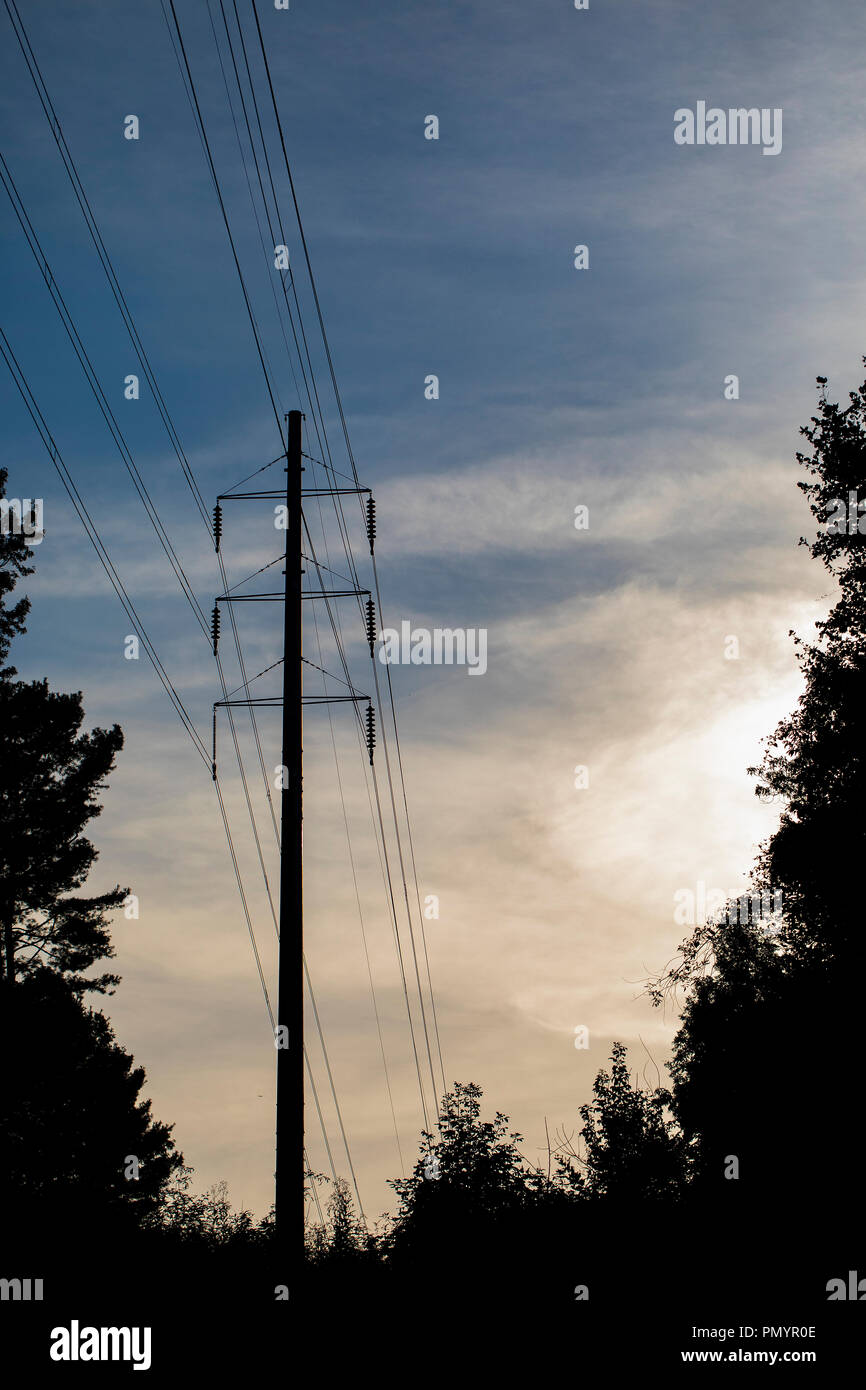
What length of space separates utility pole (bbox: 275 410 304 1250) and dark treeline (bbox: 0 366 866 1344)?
22.8 feet

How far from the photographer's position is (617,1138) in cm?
4703

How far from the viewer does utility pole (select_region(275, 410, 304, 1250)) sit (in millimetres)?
12398

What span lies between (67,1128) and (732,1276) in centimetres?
2481

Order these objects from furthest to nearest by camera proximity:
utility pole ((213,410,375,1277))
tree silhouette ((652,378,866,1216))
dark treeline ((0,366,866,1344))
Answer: tree silhouette ((652,378,866,1216)) < dark treeline ((0,366,866,1344)) < utility pole ((213,410,375,1277))

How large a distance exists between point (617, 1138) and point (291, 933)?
3830cm

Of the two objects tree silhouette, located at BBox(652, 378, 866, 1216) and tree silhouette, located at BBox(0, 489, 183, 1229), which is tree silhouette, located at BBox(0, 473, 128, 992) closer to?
tree silhouette, located at BBox(0, 489, 183, 1229)

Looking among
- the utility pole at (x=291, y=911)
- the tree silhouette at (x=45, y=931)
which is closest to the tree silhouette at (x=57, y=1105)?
the tree silhouette at (x=45, y=931)

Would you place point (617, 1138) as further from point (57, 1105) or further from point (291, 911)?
point (291, 911)

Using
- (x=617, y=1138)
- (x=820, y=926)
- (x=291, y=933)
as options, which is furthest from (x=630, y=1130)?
(x=291, y=933)

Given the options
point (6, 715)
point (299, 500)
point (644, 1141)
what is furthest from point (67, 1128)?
point (299, 500)

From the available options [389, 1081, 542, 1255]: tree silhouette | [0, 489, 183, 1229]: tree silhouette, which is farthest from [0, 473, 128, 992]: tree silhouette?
[389, 1081, 542, 1255]: tree silhouette

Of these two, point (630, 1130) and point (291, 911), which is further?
point (630, 1130)
